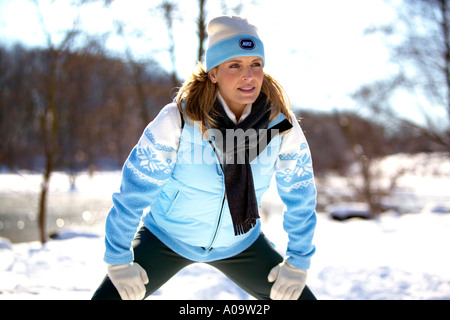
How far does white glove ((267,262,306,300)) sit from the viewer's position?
1693 millimetres

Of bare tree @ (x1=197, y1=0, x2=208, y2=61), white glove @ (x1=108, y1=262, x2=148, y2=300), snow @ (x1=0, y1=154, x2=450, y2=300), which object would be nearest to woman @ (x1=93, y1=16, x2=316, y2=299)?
white glove @ (x1=108, y1=262, x2=148, y2=300)

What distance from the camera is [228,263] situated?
1813mm

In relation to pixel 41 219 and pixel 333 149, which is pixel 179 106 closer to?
pixel 41 219

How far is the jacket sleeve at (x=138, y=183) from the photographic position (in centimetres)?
153

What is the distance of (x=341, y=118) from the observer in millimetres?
10742

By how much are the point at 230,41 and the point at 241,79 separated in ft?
0.67

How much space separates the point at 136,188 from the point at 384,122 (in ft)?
34.3

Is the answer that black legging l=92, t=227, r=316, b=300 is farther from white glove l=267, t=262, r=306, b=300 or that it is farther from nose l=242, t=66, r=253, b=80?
nose l=242, t=66, r=253, b=80

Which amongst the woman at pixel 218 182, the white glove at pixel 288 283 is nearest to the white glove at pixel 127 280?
the woman at pixel 218 182

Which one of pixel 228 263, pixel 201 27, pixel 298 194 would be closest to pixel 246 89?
pixel 298 194

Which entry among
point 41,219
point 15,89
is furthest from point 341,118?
point 15,89

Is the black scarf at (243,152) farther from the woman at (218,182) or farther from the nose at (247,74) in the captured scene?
the nose at (247,74)

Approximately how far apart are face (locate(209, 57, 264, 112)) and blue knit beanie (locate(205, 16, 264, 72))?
33 millimetres

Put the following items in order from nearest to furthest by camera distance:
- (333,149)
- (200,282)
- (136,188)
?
(136,188) < (200,282) < (333,149)
